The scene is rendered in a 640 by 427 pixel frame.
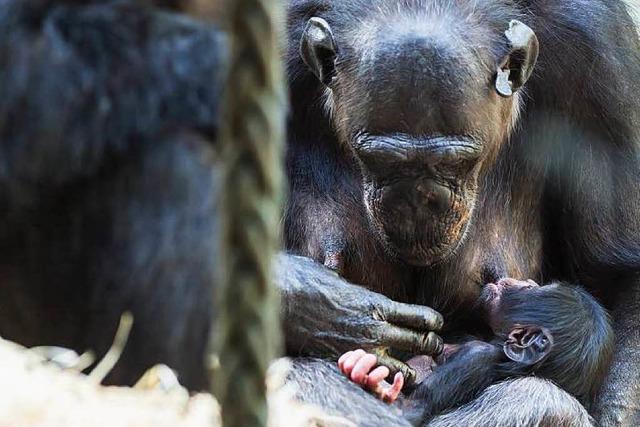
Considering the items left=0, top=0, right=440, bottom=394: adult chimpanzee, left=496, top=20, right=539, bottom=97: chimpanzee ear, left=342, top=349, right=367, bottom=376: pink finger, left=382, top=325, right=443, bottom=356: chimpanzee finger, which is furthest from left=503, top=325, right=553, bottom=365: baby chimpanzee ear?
left=0, top=0, right=440, bottom=394: adult chimpanzee

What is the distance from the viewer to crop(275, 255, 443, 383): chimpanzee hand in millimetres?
3582

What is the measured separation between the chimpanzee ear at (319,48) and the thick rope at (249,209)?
2.11m

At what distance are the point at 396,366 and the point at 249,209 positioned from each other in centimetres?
212

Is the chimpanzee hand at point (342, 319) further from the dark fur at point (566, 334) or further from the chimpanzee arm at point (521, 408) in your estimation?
the dark fur at point (566, 334)

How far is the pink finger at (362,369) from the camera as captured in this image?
3465mm

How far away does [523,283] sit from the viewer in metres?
3.93

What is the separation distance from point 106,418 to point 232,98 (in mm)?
1229

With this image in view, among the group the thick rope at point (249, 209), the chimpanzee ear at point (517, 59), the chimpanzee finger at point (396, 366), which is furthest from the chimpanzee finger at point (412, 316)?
the thick rope at point (249, 209)

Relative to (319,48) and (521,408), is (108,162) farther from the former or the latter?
(521,408)

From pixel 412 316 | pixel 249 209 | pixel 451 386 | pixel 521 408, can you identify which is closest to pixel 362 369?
pixel 412 316

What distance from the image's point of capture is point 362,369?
137 inches

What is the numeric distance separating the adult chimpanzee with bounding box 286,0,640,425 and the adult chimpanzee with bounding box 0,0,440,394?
0.78 m

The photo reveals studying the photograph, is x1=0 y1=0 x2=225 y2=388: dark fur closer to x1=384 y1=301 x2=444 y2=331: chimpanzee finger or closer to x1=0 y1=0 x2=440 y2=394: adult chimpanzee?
x1=0 y1=0 x2=440 y2=394: adult chimpanzee

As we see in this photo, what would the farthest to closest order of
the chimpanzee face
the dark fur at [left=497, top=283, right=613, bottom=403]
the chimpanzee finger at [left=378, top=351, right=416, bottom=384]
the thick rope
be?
the dark fur at [left=497, top=283, right=613, bottom=403]
the chimpanzee finger at [left=378, top=351, right=416, bottom=384]
the chimpanzee face
the thick rope
